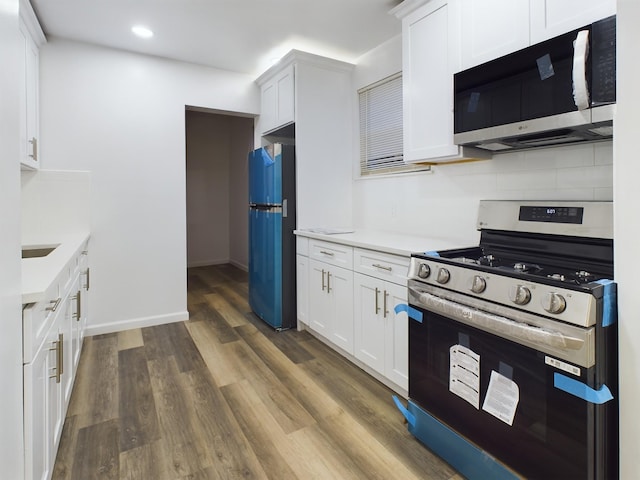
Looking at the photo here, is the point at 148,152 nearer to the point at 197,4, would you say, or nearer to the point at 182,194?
the point at 182,194

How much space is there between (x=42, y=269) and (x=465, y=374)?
1.84 meters

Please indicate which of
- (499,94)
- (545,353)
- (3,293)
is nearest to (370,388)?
(545,353)

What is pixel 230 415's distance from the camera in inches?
80.8

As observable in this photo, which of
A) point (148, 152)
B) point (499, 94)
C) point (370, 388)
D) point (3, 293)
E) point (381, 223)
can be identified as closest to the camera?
point (3, 293)

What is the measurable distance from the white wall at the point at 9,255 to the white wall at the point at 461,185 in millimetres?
2183

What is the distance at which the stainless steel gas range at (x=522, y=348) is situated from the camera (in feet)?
3.87

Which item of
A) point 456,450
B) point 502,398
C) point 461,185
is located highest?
point 461,185

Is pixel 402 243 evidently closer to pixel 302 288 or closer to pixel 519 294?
pixel 519 294

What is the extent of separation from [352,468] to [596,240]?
4.73 ft

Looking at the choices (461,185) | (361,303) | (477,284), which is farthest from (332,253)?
(477,284)

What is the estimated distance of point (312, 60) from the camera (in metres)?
3.25

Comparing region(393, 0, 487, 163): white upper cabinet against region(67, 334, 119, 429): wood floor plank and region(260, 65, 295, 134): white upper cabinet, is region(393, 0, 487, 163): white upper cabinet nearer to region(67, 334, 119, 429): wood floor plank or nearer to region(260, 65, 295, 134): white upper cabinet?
region(260, 65, 295, 134): white upper cabinet

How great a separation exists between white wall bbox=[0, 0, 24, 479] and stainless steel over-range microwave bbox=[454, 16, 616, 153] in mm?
1799

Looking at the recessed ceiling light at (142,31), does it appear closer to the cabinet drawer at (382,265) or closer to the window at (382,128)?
the window at (382,128)
